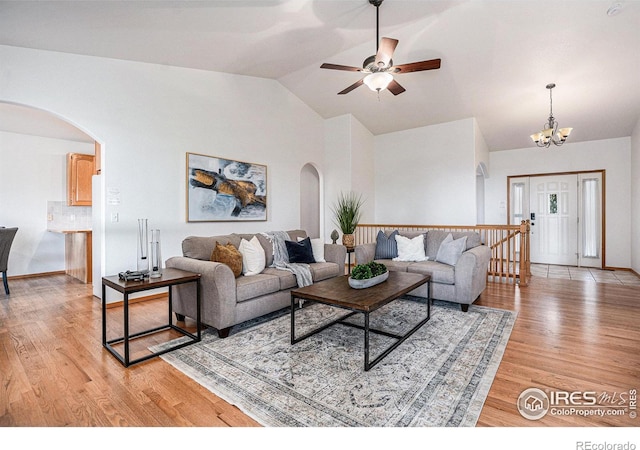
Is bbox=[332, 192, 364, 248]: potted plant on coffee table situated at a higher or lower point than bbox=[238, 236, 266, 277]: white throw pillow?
higher

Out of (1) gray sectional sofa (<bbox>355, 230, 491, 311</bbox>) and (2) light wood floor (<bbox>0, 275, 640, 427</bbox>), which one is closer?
(2) light wood floor (<bbox>0, 275, 640, 427</bbox>)

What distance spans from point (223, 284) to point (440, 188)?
4952 mm

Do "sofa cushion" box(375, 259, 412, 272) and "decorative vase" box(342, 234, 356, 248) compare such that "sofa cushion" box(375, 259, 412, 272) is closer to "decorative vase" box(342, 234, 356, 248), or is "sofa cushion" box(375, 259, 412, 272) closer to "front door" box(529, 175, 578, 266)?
"decorative vase" box(342, 234, 356, 248)

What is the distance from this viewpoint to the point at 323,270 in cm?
374

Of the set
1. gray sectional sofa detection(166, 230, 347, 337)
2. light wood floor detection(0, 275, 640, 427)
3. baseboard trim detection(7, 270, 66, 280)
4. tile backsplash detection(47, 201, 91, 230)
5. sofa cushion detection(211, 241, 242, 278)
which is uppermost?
tile backsplash detection(47, 201, 91, 230)

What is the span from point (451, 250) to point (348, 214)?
7.64 ft

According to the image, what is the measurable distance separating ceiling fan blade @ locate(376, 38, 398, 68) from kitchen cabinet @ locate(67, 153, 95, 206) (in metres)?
5.50

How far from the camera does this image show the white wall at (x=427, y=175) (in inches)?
232

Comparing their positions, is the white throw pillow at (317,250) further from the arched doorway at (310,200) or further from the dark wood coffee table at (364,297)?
Result: the arched doorway at (310,200)

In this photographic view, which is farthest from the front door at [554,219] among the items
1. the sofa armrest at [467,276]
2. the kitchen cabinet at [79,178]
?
the kitchen cabinet at [79,178]

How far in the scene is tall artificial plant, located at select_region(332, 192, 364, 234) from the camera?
19.1 ft

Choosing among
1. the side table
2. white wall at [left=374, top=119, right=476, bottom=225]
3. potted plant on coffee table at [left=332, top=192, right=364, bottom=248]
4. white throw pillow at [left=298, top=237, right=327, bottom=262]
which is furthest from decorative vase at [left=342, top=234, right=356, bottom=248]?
the side table

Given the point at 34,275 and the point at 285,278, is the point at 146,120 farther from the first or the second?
the point at 34,275
